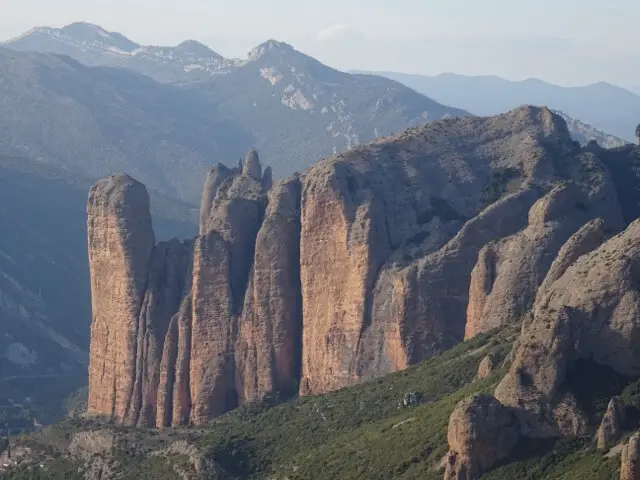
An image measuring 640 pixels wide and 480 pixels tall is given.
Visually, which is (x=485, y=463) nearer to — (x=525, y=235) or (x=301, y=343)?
→ (x=525, y=235)

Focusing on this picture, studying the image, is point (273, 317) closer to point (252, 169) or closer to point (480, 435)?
point (252, 169)

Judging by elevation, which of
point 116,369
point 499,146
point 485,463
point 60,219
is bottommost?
point 485,463

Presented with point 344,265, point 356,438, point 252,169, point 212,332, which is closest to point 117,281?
point 212,332

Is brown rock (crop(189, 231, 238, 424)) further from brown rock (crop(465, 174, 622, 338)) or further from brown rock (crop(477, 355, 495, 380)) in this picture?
brown rock (crop(477, 355, 495, 380))

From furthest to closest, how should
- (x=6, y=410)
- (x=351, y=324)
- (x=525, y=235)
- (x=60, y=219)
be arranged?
(x=60, y=219) → (x=6, y=410) → (x=351, y=324) → (x=525, y=235)

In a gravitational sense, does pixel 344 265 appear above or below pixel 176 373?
above

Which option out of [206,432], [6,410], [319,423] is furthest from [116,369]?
[6,410]
